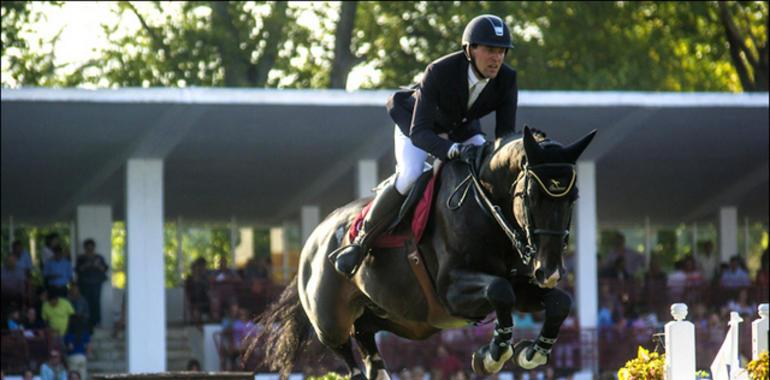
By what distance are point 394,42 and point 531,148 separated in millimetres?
22573

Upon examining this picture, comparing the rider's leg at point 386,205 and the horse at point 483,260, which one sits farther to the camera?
the rider's leg at point 386,205

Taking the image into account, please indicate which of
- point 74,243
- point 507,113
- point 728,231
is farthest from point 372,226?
point 74,243

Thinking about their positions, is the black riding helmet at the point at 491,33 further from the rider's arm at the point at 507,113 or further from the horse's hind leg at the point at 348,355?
the horse's hind leg at the point at 348,355

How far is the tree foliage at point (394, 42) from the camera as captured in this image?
2814cm

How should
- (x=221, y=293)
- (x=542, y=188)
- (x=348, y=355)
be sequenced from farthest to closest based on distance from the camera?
(x=221, y=293) < (x=348, y=355) < (x=542, y=188)

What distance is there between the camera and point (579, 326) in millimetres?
19750

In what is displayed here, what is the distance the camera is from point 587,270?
66.4 ft

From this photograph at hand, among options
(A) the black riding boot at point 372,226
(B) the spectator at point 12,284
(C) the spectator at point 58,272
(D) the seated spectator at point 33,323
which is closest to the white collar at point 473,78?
(A) the black riding boot at point 372,226

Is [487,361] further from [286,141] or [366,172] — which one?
[366,172]

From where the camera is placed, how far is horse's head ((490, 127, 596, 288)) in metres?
7.40

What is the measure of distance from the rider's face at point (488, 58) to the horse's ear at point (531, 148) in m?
0.80

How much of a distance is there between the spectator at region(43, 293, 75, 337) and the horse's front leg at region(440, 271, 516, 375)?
36.7ft

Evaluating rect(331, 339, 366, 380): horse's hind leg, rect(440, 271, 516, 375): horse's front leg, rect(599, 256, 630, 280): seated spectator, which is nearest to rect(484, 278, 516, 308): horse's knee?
rect(440, 271, 516, 375): horse's front leg

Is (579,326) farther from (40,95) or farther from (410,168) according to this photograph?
(410,168)
